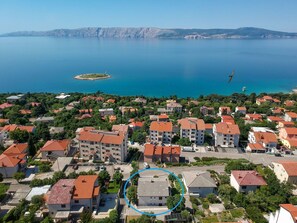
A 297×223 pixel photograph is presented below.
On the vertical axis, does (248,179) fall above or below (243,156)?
above

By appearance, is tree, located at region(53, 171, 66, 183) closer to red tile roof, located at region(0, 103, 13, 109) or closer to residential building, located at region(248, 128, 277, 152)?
residential building, located at region(248, 128, 277, 152)

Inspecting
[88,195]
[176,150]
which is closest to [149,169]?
[176,150]

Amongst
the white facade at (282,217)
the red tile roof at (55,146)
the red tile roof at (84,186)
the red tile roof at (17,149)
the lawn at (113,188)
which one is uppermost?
the white facade at (282,217)

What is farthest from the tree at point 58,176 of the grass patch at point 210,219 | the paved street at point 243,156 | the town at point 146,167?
the paved street at point 243,156

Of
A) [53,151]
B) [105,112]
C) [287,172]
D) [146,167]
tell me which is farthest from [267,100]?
[53,151]

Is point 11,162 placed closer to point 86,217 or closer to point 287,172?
point 86,217

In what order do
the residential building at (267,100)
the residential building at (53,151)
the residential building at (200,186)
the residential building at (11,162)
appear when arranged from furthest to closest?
the residential building at (267,100), the residential building at (53,151), the residential building at (11,162), the residential building at (200,186)

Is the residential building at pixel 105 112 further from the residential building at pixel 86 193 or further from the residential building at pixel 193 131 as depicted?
the residential building at pixel 86 193
